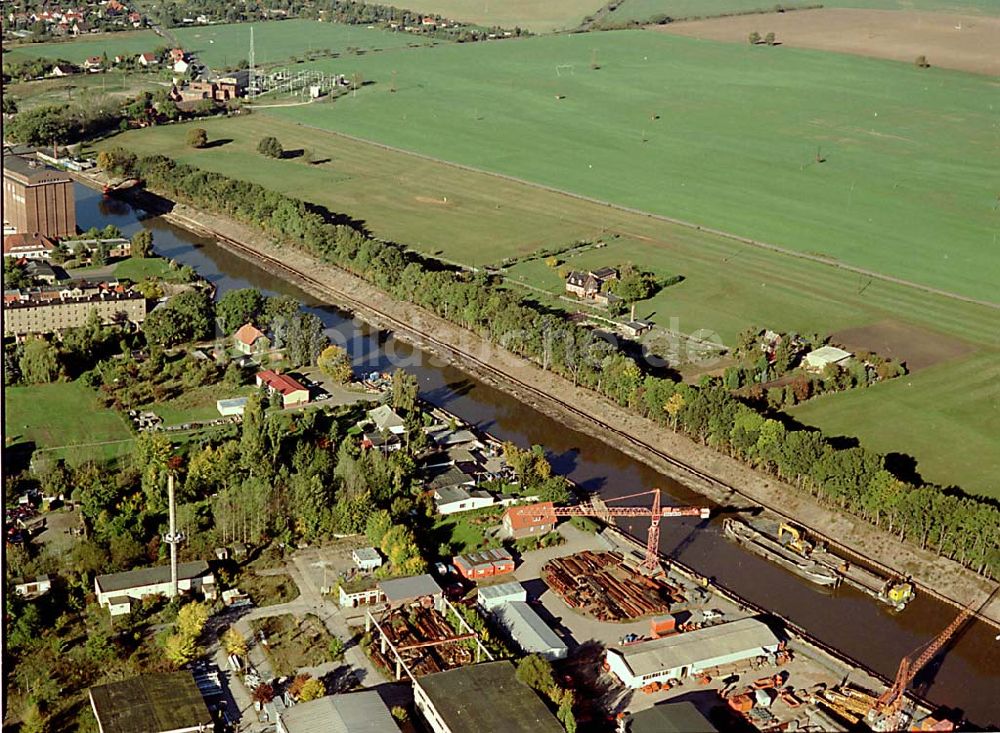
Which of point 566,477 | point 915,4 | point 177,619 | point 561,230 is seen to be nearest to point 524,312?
point 566,477

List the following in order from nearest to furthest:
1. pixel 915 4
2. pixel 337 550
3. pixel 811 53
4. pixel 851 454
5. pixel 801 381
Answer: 1. pixel 337 550
2. pixel 851 454
3. pixel 801 381
4. pixel 811 53
5. pixel 915 4

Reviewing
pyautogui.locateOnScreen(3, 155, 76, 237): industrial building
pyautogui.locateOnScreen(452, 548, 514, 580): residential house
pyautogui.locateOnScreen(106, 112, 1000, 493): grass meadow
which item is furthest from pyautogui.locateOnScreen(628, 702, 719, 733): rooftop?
pyautogui.locateOnScreen(3, 155, 76, 237): industrial building

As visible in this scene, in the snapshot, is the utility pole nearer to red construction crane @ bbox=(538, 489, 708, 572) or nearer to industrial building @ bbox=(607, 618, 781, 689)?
red construction crane @ bbox=(538, 489, 708, 572)

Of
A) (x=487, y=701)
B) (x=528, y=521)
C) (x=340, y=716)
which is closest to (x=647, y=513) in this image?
(x=528, y=521)

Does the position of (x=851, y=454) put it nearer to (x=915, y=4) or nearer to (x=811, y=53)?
(x=811, y=53)

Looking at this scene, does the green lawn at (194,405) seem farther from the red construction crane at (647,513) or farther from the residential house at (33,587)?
the red construction crane at (647,513)

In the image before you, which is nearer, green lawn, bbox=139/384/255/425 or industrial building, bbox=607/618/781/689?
industrial building, bbox=607/618/781/689

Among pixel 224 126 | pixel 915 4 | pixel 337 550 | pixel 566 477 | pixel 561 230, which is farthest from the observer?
pixel 915 4
